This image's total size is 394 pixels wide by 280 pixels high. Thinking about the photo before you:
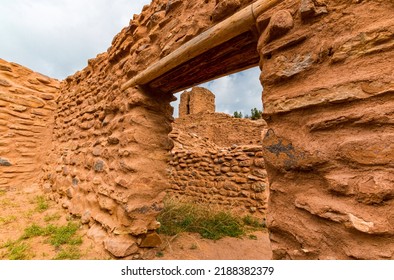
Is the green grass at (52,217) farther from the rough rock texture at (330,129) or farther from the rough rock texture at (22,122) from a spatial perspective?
the rough rock texture at (330,129)

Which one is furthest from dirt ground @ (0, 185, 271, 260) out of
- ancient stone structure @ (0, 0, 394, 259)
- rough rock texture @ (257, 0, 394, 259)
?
rough rock texture @ (257, 0, 394, 259)

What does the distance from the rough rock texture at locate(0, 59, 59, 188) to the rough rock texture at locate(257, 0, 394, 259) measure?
473 cm

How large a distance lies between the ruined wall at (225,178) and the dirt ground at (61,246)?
2.61 feet

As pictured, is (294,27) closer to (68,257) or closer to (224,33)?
(224,33)

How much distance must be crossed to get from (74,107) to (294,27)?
3.86 m

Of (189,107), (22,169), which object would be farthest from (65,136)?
(189,107)

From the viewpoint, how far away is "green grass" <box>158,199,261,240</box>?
296 cm

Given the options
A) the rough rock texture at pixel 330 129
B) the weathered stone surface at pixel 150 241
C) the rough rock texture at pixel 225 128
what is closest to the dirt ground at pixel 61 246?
the weathered stone surface at pixel 150 241

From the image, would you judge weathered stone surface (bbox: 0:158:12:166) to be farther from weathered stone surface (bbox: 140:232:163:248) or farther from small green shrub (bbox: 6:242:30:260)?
weathered stone surface (bbox: 140:232:163:248)

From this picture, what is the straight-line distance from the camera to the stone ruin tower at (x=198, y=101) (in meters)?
16.1

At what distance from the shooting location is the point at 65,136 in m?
3.67

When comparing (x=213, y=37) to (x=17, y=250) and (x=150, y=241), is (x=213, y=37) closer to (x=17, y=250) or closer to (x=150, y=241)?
(x=150, y=241)

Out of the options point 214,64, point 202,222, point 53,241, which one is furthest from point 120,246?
point 214,64

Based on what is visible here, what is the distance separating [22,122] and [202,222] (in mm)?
4160
